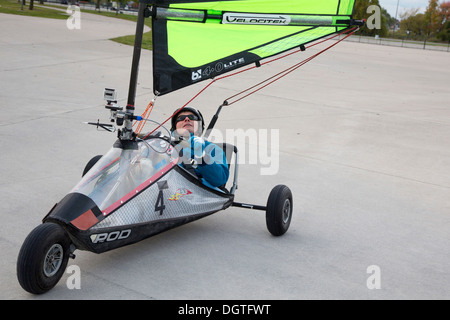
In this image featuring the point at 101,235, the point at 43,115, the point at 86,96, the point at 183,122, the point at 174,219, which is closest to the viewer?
the point at 101,235

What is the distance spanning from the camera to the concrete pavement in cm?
414

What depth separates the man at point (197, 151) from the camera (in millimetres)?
4762

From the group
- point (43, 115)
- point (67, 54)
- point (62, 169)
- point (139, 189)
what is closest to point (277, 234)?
point (139, 189)

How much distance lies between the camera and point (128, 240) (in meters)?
4.12

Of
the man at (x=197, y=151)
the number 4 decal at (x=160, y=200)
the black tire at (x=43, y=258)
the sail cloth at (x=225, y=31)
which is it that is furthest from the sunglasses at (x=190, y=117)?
the black tire at (x=43, y=258)

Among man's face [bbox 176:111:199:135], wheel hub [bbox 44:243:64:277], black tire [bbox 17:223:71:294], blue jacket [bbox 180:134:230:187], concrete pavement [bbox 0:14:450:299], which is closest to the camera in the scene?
black tire [bbox 17:223:71:294]

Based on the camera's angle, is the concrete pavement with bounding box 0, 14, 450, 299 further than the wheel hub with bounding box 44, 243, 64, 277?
Yes

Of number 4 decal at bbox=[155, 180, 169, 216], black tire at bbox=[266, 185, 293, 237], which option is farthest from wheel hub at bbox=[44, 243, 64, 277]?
black tire at bbox=[266, 185, 293, 237]

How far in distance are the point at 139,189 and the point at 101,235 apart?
0.47 metres

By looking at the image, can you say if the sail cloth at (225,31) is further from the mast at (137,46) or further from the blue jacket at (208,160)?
the blue jacket at (208,160)

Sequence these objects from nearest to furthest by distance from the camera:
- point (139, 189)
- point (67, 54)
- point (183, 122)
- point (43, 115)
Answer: point (139, 189)
point (183, 122)
point (43, 115)
point (67, 54)

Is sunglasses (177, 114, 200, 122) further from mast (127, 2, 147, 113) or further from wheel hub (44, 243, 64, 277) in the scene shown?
wheel hub (44, 243, 64, 277)

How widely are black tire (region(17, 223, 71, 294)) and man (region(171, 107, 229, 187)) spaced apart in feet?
4.52

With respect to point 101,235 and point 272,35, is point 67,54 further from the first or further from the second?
point 101,235
